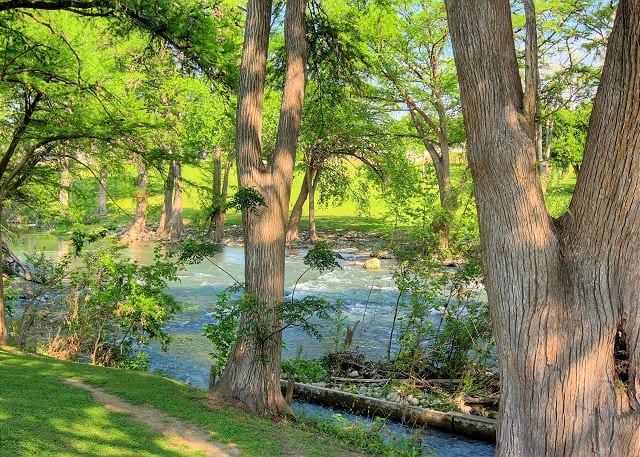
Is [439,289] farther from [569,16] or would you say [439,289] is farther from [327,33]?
[569,16]

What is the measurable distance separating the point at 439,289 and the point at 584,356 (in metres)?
6.88

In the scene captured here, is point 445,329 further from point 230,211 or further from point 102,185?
point 230,211

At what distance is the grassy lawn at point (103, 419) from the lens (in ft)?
18.4

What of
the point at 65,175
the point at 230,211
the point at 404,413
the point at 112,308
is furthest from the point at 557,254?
the point at 230,211

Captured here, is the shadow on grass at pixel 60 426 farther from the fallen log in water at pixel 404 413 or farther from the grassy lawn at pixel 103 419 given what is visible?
the fallen log in water at pixel 404 413

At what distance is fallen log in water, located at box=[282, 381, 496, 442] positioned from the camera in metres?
8.81

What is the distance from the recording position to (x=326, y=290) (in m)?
19.7

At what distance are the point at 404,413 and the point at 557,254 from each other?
5.14m

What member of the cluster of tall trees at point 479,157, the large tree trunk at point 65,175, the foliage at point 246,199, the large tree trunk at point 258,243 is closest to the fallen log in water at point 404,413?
the large tree trunk at point 258,243

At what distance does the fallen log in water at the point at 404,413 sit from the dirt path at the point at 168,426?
128 inches

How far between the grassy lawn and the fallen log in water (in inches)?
76.2

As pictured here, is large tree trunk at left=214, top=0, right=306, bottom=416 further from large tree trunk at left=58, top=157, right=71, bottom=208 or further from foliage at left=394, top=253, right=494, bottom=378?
large tree trunk at left=58, top=157, right=71, bottom=208

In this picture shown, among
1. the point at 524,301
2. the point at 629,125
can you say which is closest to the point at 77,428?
the point at 524,301

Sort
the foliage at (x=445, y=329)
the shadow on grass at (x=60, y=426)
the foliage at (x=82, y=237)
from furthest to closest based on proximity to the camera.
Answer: the foliage at (x=445, y=329), the foliage at (x=82, y=237), the shadow on grass at (x=60, y=426)
